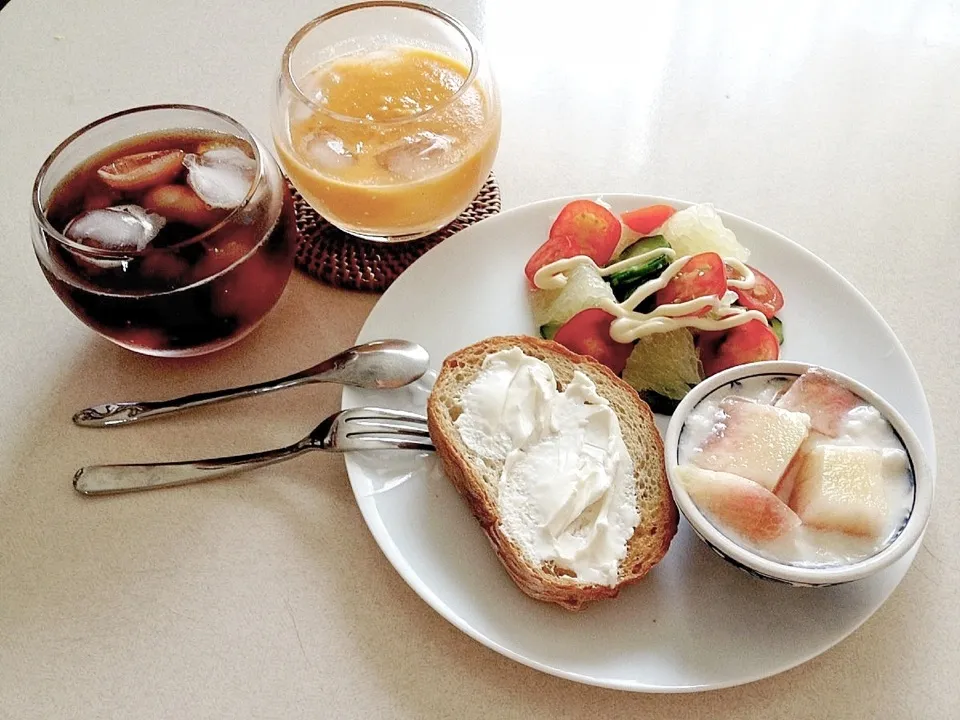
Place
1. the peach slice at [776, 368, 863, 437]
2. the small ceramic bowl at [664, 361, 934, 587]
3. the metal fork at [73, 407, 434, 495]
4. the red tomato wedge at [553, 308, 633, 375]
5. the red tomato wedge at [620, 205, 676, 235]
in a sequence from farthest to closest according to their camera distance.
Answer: the red tomato wedge at [620, 205, 676, 235] < the red tomato wedge at [553, 308, 633, 375] < the metal fork at [73, 407, 434, 495] < the peach slice at [776, 368, 863, 437] < the small ceramic bowl at [664, 361, 934, 587]

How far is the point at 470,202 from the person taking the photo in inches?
56.8

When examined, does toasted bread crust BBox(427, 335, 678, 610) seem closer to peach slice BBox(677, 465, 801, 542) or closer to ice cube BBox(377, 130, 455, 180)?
peach slice BBox(677, 465, 801, 542)

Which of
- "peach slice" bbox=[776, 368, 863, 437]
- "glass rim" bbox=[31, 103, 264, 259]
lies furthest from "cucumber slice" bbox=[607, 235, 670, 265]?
"glass rim" bbox=[31, 103, 264, 259]

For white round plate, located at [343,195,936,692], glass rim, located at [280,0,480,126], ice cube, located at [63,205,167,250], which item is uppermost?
glass rim, located at [280,0,480,126]

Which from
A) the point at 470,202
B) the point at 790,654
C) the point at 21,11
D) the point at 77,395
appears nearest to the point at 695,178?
the point at 470,202

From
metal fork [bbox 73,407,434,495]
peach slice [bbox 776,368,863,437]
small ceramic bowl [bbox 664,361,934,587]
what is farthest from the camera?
metal fork [bbox 73,407,434,495]

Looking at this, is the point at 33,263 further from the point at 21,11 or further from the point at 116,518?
the point at 21,11

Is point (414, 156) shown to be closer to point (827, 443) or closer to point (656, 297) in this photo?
point (656, 297)

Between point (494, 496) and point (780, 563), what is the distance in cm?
33

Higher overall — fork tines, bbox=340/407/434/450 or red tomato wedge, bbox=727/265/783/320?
red tomato wedge, bbox=727/265/783/320

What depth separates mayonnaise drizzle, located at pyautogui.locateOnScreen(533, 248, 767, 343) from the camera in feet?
4.12

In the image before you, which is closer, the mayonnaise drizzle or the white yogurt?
the white yogurt

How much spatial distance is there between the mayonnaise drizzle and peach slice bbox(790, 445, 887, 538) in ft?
0.98

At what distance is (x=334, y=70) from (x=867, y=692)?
1.14 meters
